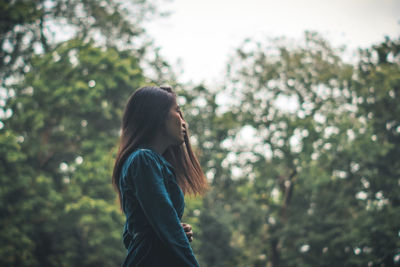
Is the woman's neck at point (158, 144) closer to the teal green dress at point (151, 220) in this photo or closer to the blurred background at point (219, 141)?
the teal green dress at point (151, 220)

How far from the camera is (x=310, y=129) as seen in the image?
15.8 metres

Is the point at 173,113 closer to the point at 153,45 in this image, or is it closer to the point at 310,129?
the point at 153,45

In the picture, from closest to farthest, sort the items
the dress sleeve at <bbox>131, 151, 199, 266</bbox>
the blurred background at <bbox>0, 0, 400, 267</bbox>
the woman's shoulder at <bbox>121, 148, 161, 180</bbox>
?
1. the dress sleeve at <bbox>131, 151, 199, 266</bbox>
2. the woman's shoulder at <bbox>121, 148, 161, 180</bbox>
3. the blurred background at <bbox>0, 0, 400, 267</bbox>

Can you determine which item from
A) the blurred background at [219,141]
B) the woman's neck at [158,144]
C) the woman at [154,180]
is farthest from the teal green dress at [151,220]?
the blurred background at [219,141]

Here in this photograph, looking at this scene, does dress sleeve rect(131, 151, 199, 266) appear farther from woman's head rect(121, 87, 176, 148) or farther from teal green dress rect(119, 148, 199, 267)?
woman's head rect(121, 87, 176, 148)

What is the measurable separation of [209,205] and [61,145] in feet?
30.7

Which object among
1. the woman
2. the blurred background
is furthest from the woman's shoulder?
the blurred background

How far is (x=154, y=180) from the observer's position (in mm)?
1455

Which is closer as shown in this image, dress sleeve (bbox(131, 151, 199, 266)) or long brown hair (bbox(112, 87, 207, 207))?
dress sleeve (bbox(131, 151, 199, 266))

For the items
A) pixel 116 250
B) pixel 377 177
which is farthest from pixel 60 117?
pixel 377 177

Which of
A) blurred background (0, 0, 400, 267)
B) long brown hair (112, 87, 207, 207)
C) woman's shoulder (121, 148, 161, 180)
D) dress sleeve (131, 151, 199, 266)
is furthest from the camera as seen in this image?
blurred background (0, 0, 400, 267)

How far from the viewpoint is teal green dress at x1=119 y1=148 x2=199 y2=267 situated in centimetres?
140


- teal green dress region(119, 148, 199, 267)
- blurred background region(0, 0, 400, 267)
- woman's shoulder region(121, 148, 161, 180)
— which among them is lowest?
blurred background region(0, 0, 400, 267)

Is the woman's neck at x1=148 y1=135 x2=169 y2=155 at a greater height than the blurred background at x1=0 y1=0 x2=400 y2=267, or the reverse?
the woman's neck at x1=148 y1=135 x2=169 y2=155
